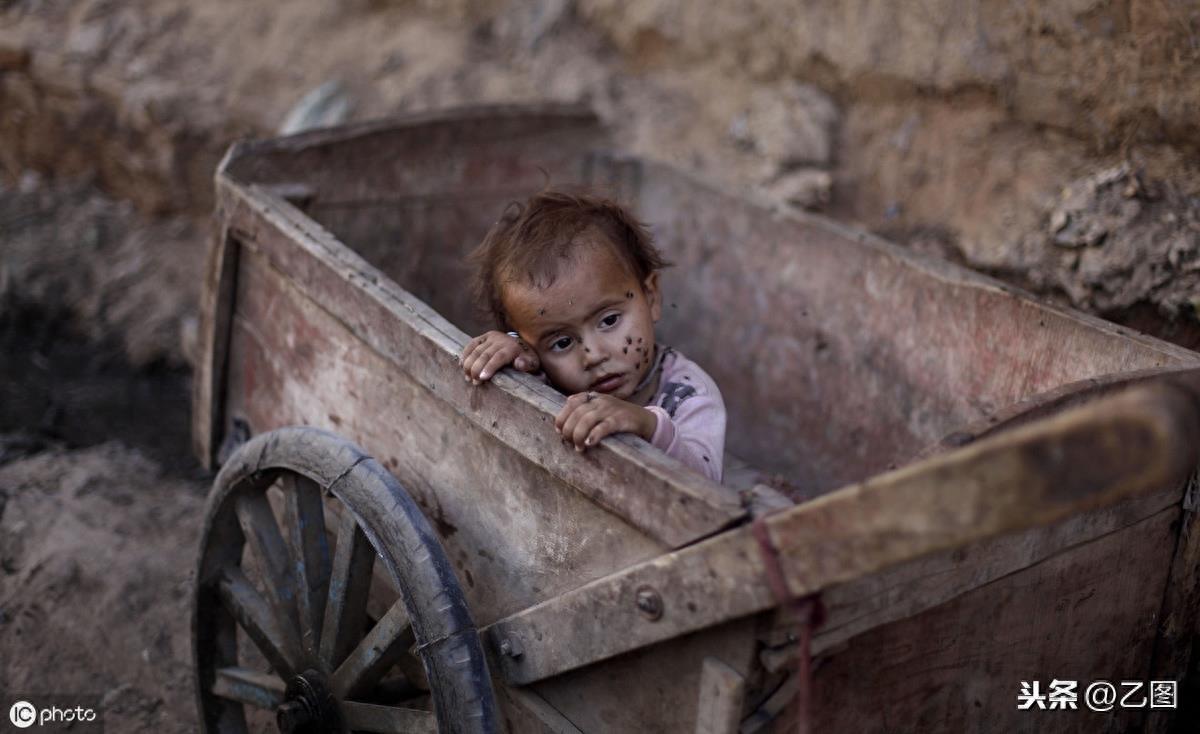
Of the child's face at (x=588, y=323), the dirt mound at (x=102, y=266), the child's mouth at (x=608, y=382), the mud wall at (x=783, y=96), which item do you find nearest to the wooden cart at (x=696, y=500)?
the child's face at (x=588, y=323)

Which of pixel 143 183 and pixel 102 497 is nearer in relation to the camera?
pixel 102 497

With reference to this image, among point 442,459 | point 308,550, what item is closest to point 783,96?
point 442,459

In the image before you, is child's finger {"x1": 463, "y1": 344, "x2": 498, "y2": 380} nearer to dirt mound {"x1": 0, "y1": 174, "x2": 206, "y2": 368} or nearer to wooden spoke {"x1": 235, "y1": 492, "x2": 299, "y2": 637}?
wooden spoke {"x1": 235, "y1": 492, "x2": 299, "y2": 637}

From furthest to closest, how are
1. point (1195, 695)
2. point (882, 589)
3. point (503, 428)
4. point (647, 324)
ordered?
point (1195, 695), point (647, 324), point (503, 428), point (882, 589)

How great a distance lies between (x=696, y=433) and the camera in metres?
2.15

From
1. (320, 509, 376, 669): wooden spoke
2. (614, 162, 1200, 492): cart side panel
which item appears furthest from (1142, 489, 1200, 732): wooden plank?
(320, 509, 376, 669): wooden spoke

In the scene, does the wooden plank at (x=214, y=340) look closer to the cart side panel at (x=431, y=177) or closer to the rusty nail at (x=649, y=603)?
the cart side panel at (x=431, y=177)

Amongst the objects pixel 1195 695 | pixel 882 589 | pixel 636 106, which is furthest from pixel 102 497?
pixel 1195 695

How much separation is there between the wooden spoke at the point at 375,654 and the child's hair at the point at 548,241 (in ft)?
2.32

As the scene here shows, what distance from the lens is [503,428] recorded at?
191cm

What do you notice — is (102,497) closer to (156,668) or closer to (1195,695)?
(156,668)

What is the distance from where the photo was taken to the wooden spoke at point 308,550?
2219 mm

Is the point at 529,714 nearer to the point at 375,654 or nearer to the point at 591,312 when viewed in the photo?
the point at 375,654

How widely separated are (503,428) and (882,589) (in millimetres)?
713
